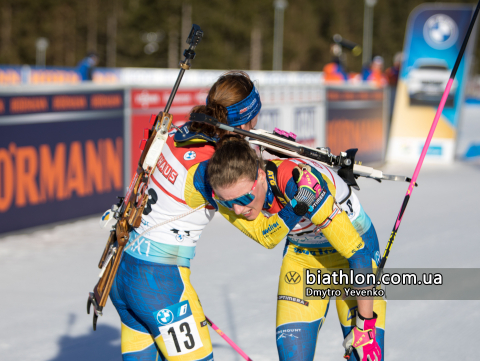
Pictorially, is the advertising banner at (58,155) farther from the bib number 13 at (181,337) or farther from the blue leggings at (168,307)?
the bib number 13 at (181,337)

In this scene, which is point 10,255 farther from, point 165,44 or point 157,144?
point 165,44

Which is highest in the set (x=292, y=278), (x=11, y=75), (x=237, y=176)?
(x=11, y=75)

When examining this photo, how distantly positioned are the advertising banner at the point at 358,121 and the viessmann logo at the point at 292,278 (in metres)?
8.31

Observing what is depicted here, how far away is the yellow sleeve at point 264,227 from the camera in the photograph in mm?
2174

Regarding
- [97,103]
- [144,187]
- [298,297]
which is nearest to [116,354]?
[298,297]

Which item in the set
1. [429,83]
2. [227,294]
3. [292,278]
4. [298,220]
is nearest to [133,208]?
[298,220]

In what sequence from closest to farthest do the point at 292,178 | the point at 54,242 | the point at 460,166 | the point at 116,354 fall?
the point at 292,178
the point at 116,354
the point at 54,242
the point at 460,166

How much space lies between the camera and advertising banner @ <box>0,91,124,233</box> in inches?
257

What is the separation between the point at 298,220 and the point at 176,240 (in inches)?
21.4

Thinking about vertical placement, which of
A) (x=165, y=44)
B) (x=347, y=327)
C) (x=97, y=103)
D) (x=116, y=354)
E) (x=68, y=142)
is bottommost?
(x=116, y=354)

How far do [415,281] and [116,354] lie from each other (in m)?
2.84

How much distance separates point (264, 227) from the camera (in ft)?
7.37

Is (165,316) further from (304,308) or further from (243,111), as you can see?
(243,111)

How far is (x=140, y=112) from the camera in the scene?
26.5ft
